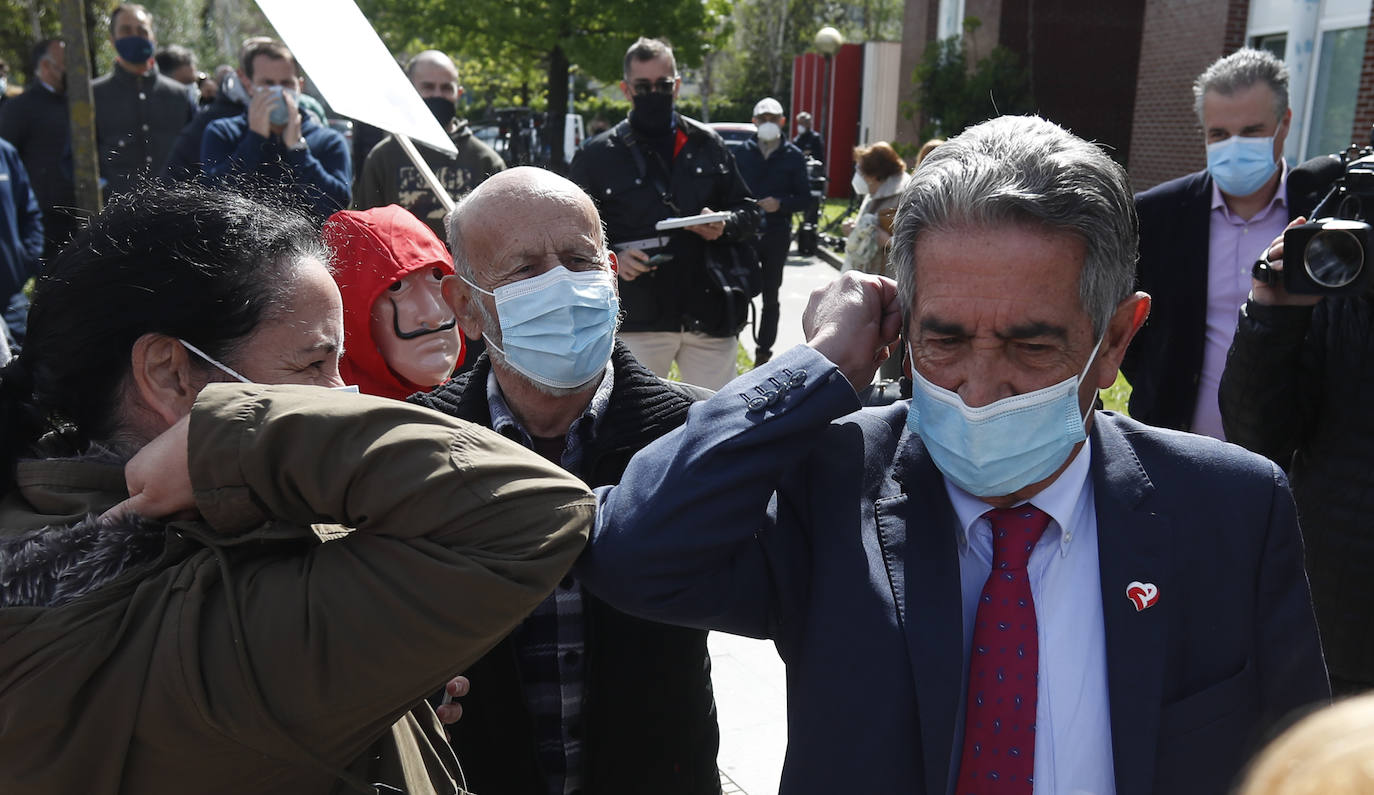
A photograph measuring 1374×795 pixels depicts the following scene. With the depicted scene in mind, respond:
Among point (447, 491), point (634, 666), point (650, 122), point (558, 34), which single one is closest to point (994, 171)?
point (447, 491)

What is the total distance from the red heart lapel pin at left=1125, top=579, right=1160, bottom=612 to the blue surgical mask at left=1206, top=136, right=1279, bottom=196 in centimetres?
286

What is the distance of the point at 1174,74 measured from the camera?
15.8 meters

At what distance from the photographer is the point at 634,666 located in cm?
212

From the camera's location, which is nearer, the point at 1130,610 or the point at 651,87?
the point at 1130,610

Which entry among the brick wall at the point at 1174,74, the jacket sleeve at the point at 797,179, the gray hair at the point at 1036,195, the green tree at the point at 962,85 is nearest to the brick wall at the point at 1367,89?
the brick wall at the point at 1174,74

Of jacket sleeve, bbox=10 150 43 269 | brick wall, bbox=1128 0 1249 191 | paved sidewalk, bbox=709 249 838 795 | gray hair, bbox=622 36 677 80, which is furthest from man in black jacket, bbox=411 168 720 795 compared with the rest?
brick wall, bbox=1128 0 1249 191

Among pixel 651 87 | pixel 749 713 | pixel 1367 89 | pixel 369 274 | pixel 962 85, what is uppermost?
pixel 962 85

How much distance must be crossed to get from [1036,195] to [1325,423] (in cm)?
180

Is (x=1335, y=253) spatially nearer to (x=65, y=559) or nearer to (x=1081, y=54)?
(x=65, y=559)

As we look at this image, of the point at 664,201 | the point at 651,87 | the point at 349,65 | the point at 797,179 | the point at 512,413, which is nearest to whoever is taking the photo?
the point at 512,413

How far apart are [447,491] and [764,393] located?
46 cm

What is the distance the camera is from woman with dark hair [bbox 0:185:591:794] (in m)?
1.24

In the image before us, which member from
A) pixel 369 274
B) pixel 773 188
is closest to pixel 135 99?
pixel 773 188

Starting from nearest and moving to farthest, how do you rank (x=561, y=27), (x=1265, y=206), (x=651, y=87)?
(x=1265, y=206), (x=651, y=87), (x=561, y=27)
